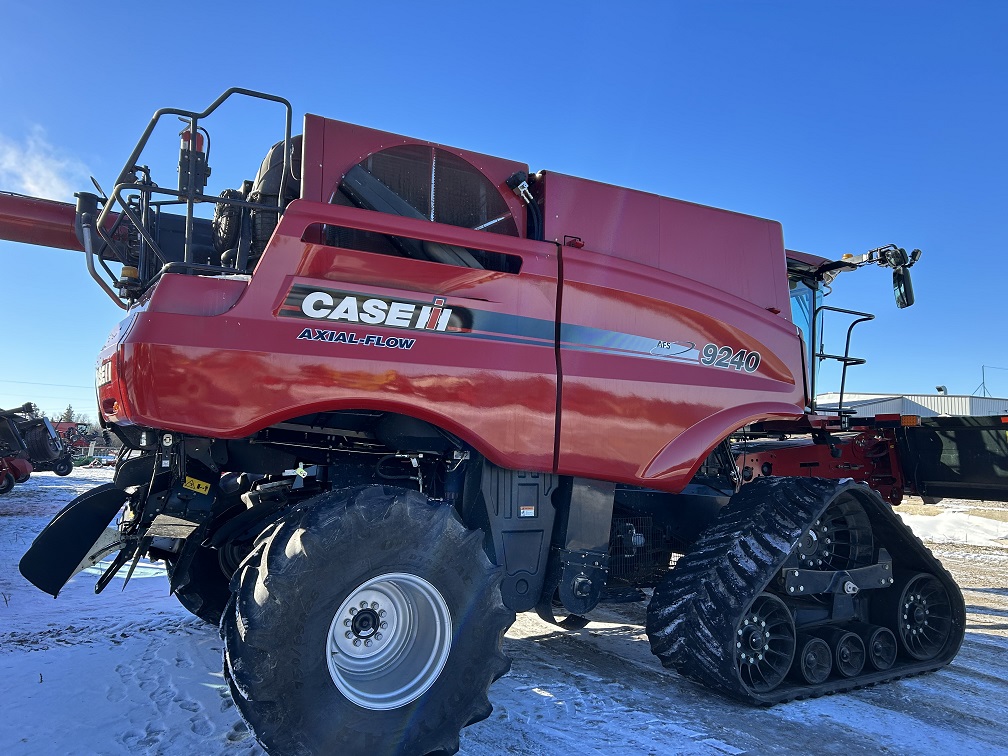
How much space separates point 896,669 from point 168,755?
15.3 feet

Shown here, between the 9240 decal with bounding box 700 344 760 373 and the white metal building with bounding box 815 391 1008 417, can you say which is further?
the white metal building with bounding box 815 391 1008 417

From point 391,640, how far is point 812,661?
2921 mm

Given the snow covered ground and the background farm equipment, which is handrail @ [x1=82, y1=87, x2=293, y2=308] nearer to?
the snow covered ground

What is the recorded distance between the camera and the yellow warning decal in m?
3.75

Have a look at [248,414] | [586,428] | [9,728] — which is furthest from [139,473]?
[586,428]

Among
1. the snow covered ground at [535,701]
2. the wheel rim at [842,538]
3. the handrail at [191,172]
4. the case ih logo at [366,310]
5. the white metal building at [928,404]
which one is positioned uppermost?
the white metal building at [928,404]

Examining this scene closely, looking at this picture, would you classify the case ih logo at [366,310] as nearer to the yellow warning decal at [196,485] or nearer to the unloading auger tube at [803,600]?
the yellow warning decal at [196,485]

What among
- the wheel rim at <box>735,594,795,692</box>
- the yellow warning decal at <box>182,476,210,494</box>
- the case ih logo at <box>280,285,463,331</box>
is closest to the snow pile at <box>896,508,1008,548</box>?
the wheel rim at <box>735,594,795,692</box>

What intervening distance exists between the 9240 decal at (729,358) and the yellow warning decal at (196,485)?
3.05 metres

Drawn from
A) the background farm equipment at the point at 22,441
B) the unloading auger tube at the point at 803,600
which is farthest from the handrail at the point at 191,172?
the background farm equipment at the point at 22,441

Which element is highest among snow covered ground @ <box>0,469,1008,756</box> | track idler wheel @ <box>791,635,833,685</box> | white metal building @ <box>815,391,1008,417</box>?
white metal building @ <box>815,391,1008,417</box>

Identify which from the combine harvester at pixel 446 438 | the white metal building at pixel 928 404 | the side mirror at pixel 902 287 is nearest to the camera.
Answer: the combine harvester at pixel 446 438

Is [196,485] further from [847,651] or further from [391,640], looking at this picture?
[847,651]

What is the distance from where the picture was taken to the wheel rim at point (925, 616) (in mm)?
5102
